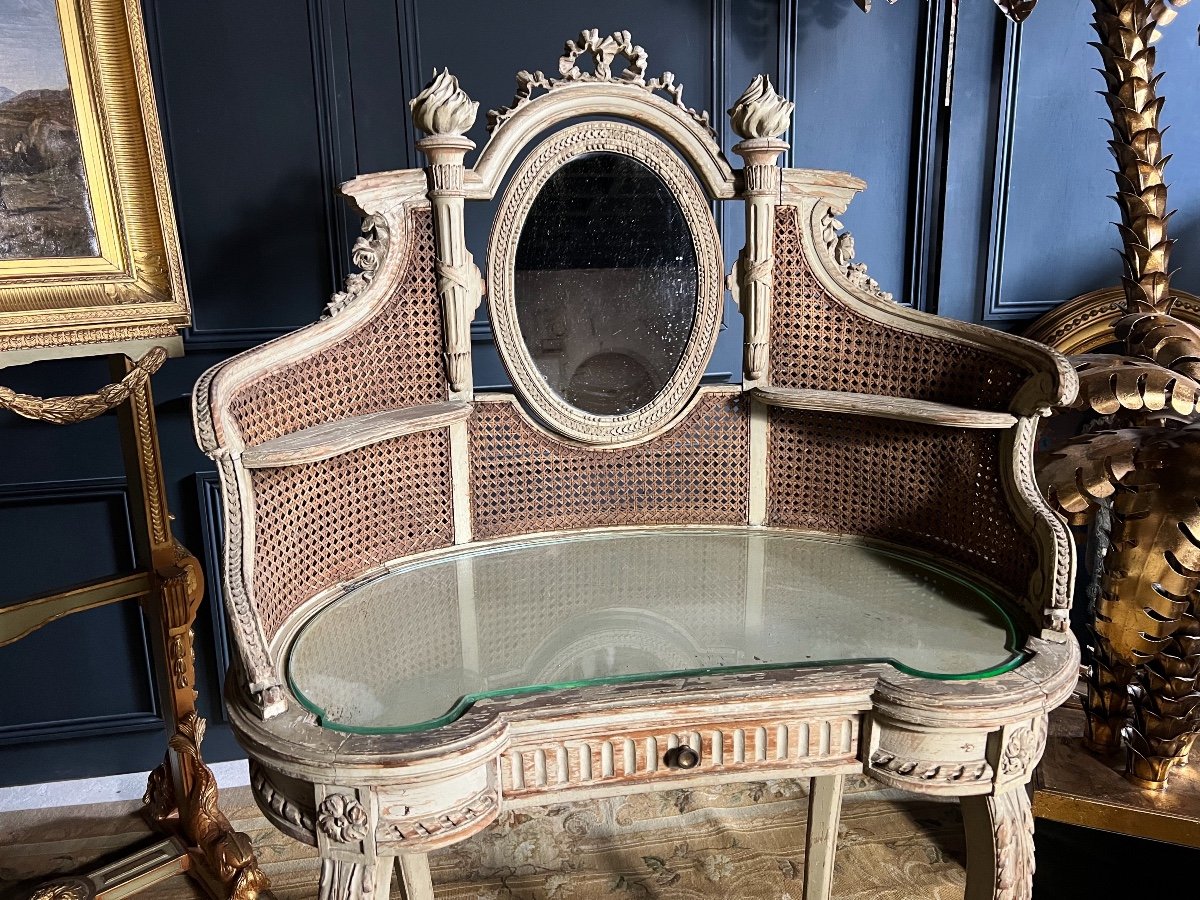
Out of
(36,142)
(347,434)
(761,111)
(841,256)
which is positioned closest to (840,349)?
(841,256)

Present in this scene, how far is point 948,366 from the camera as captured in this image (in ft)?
5.04

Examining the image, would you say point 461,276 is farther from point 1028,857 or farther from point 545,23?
point 1028,857

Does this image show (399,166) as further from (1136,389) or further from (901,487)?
(1136,389)

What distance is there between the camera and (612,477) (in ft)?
5.68

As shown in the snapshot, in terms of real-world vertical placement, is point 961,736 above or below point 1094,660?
above

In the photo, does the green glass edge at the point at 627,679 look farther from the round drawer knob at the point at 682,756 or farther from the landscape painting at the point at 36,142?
the landscape painting at the point at 36,142

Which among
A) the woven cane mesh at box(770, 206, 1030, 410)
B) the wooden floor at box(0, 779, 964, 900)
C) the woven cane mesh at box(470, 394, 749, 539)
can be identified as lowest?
the wooden floor at box(0, 779, 964, 900)

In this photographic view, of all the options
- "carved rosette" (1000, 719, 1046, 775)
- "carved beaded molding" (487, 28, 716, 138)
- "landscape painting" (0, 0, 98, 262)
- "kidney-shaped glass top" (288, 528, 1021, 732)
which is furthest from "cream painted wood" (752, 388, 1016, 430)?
"landscape painting" (0, 0, 98, 262)

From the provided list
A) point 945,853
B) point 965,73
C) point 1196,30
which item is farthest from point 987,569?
point 1196,30

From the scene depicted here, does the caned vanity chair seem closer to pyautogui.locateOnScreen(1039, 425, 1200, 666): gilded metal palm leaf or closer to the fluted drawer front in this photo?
the fluted drawer front

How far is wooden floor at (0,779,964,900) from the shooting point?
196 centimetres

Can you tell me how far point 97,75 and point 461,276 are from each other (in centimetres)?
81

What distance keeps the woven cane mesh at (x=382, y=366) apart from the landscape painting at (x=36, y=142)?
0.65 meters

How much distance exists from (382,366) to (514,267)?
29 cm
